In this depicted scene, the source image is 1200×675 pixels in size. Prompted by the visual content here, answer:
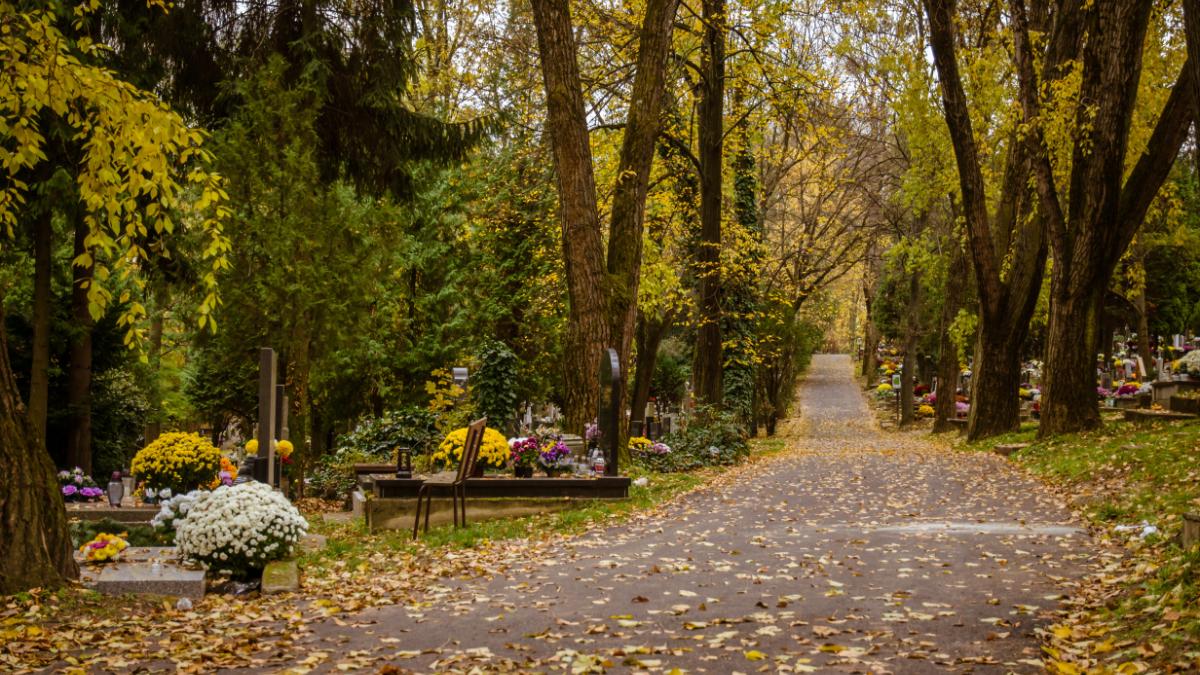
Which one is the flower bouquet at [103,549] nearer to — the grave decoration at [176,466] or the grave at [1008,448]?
the grave decoration at [176,466]

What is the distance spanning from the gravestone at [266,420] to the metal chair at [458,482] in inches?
67.6

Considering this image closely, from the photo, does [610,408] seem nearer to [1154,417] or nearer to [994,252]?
[1154,417]

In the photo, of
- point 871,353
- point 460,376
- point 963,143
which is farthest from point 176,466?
point 871,353

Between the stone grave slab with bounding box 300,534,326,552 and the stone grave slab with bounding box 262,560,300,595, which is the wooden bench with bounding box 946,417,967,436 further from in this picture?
the stone grave slab with bounding box 262,560,300,595

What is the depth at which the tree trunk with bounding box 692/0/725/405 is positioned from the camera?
2452 centimetres

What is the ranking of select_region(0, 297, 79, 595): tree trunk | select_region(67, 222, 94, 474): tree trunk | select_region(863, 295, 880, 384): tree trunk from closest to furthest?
select_region(0, 297, 79, 595): tree trunk < select_region(67, 222, 94, 474): tree trunk < select_region(863, 295, 880, 384): tree trunk

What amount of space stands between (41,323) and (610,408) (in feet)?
31.0

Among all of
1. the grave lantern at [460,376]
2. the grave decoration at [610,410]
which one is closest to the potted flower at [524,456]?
the grave decoration at [610,410]

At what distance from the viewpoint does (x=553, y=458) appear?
14.1 m

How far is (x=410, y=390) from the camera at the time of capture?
2988cm

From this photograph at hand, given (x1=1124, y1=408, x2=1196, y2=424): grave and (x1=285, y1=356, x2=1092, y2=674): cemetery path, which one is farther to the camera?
(x1=1124, y1=408, x2=1196, y2=424): grave

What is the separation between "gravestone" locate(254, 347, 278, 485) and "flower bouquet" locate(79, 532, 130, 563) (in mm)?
3229

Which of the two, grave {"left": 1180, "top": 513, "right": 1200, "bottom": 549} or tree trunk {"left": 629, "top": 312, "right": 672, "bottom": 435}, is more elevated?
tree trunk {"left": 629, "top": 312, "right": 672, "bottom": 435}

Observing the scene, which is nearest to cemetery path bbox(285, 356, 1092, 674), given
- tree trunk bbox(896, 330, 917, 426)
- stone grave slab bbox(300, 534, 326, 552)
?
stone grave slab bbox(300, 534, 326, 552)
